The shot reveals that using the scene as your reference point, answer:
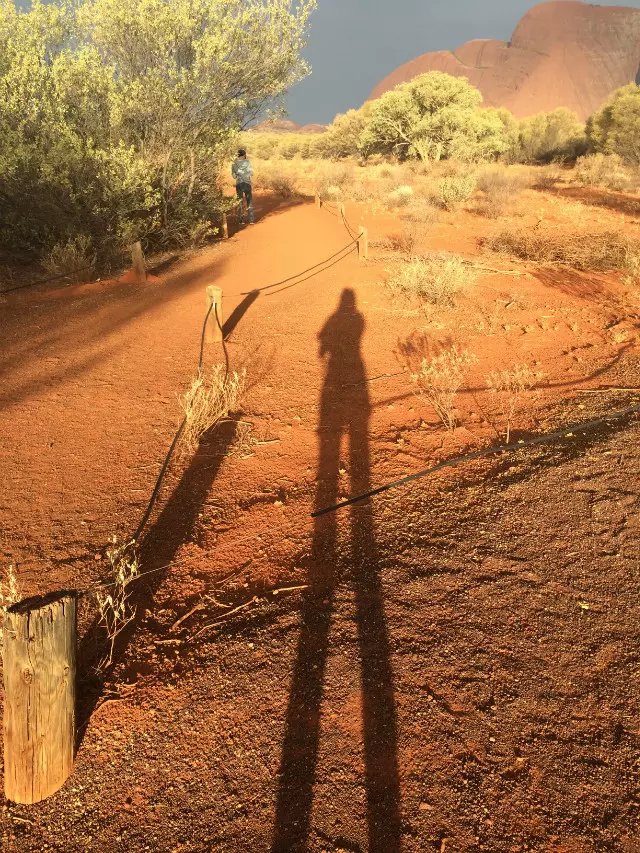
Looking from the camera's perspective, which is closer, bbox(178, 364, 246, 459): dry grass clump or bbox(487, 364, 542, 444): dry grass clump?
bbox(178, 364, 246, 459): dry grass clump

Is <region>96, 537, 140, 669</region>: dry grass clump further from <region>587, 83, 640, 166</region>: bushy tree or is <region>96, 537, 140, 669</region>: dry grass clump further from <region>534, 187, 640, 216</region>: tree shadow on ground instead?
<region>587, 83, 640, 166</region>: bushy tree

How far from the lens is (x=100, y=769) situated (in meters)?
2.11

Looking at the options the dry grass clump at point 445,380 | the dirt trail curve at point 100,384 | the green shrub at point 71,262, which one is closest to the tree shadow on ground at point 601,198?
the dirt trail curve at point 100,384

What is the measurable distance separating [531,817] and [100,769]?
163 centimetres

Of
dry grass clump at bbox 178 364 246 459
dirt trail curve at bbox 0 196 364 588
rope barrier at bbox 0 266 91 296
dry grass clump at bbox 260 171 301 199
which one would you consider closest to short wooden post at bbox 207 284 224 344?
dirt trail curve at bbox 0 196 364 588

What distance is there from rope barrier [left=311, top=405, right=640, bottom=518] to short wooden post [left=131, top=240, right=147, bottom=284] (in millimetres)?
7531

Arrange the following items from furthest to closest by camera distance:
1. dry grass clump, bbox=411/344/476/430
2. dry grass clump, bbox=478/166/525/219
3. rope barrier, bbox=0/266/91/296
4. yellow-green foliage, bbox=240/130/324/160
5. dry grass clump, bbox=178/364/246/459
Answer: yellow-green foliage, bbox=240/130/324/160 → dry grass clump, bbox=478/166/525/219 → rope barrier, bbox=0/266/91/296 → dry grass clump, bbox=411/344/476/430 → dry grass clump, bbox=178/364/246/459

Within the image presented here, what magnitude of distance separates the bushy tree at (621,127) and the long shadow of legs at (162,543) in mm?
27082

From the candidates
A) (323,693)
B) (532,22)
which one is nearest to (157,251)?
(323,693)

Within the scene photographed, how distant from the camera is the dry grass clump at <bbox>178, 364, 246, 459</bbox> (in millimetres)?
4449

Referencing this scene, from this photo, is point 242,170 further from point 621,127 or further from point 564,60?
point 564,60

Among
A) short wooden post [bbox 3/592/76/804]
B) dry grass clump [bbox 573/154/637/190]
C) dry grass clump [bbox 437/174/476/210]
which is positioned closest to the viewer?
short wooden post [bbox 3/592/76/804]

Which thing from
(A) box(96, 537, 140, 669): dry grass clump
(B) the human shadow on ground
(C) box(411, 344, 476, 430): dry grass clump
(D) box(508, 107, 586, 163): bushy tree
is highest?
(D) box(508, 107, 586, 163): bushy tree

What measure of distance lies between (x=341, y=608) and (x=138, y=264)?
333 inches
